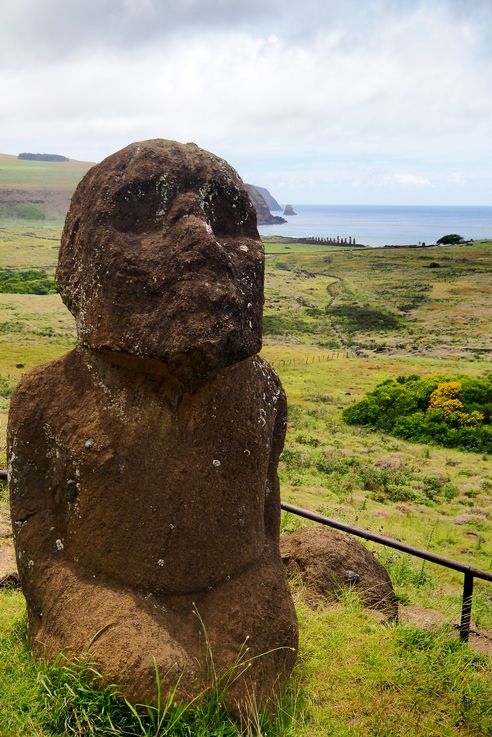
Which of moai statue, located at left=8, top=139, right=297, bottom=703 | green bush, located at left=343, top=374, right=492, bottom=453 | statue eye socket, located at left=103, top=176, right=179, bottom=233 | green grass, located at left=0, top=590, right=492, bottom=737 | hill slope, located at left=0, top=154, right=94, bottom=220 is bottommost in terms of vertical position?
green bush, located at left=343, top=374, right=492, bottom=453

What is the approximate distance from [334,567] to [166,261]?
339 centimetres

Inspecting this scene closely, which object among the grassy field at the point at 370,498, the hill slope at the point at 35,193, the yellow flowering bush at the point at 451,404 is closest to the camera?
the grassy field at the point at 370,498

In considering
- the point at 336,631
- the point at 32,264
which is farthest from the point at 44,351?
the point at 32,264

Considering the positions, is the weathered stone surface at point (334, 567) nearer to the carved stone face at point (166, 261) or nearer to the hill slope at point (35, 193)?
the carved stone face at point (166, 261)

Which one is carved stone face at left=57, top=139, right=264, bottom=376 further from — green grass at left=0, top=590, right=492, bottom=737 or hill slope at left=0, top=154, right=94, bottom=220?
hill slope at left=0, top=154, right=94, bottom=220

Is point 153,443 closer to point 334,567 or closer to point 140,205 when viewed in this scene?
point 140,205

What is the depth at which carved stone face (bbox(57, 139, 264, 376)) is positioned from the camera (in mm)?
3074

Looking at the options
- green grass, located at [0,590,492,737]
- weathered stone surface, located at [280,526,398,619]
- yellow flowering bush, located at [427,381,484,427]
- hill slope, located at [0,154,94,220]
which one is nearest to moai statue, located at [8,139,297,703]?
green grass, located at [0,590,492,737]

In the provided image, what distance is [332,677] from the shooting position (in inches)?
150

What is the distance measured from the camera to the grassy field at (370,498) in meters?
3.55

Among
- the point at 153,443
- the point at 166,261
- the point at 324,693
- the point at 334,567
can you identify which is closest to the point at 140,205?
the point at 166,261

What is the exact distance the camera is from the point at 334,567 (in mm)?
5559

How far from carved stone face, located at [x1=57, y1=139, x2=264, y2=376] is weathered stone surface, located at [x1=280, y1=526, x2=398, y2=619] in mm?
2728

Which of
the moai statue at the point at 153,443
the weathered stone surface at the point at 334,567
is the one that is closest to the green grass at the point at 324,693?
the moai statue at the point at 153,443
